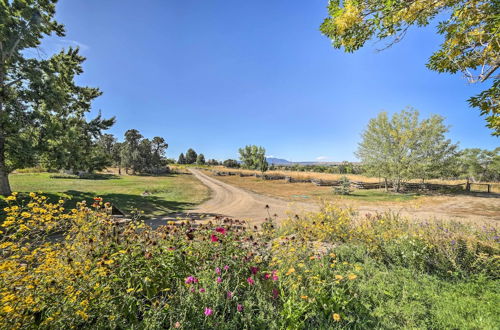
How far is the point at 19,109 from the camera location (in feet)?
36.9

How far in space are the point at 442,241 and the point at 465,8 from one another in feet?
15.7

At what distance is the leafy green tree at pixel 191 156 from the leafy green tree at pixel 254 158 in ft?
216

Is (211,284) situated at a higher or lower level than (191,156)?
lower

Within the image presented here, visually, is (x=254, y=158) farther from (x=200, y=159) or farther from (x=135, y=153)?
(x=200, y=159)

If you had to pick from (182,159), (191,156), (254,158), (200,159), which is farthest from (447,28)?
(182,159)

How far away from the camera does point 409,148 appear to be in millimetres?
20094

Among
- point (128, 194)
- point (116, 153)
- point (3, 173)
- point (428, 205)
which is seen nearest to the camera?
point (3, 173)

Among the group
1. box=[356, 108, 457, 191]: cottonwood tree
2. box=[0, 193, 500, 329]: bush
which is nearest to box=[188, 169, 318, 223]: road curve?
box=[0, 193, 500, 329]: bush

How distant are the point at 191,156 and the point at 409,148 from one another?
338 ft

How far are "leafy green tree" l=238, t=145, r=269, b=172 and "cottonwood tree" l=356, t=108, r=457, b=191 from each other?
85.6ft

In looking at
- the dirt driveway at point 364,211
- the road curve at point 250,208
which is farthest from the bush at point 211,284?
the road curve at point 250,208

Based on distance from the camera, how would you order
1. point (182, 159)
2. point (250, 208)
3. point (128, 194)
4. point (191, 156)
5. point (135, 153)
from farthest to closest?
point (182, 159) → point (191, 156) → point (135, 153) → point (128, 194) → point (250, 208)

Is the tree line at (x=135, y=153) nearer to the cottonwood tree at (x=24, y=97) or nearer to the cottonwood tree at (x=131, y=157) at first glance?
the cottonwood tree at (x=131, y=157)

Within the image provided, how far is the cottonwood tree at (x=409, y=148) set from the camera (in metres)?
19.5
